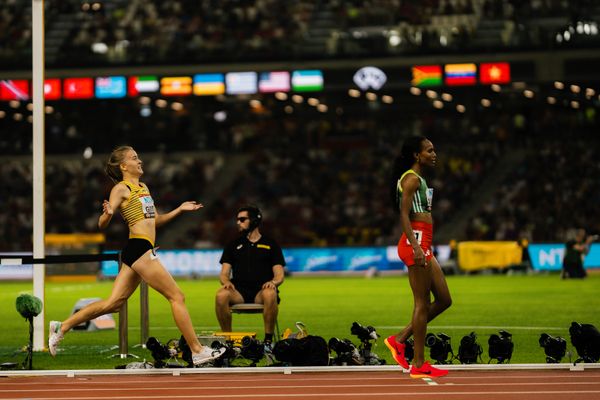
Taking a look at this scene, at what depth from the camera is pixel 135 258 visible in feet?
34.7

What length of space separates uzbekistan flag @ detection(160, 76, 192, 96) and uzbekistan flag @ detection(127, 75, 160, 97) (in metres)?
0.25

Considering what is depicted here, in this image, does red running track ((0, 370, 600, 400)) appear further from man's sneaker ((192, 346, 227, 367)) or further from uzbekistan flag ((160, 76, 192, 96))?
uzbekistan flag ((160, 76, 192, 96))

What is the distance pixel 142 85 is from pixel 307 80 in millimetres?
5850

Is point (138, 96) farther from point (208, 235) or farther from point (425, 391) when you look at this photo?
point (425, 391)

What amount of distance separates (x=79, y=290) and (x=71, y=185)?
16.4m

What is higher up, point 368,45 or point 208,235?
point 368,45

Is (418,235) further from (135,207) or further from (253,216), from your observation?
(253,216)

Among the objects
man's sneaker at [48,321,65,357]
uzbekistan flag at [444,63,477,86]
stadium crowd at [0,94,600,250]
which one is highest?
uzbekistan flag at [444,63,477,86]

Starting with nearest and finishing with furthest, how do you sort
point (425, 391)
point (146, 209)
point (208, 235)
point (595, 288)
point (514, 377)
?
point (425, 391) → point (514, 377) → point (146, 209) → point (595, 288) → point (208, 235)

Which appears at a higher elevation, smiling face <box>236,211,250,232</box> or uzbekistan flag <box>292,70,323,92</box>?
uzbekistan flag <box>292,70,323,92</box>

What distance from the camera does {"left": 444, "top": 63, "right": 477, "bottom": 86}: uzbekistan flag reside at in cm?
4047

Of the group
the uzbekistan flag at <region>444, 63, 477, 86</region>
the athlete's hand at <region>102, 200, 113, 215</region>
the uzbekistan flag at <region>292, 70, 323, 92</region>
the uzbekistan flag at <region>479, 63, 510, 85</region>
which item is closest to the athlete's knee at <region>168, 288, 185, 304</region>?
the athlete's hand at <region>102, 200, 113, 215</region>

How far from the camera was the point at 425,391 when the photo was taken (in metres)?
9.12

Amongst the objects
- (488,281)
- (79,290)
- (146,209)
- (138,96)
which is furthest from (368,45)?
(146,209)
